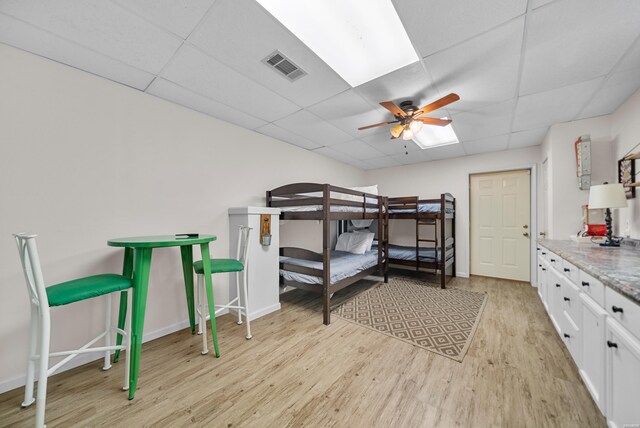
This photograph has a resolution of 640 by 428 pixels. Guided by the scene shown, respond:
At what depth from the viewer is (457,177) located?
4.55 meters

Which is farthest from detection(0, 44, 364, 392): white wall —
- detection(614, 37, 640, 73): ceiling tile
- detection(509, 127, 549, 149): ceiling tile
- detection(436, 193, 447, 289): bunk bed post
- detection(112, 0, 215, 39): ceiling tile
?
detection(509, 127, 549, 149): ceiling tile

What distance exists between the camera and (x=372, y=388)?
162cm

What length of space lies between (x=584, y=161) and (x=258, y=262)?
398cm

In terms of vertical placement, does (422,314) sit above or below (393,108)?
below

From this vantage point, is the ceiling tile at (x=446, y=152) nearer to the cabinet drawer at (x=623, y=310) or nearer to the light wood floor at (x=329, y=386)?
the light wood floor at (x=329, y=386)

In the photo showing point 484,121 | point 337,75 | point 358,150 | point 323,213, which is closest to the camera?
point 337,75

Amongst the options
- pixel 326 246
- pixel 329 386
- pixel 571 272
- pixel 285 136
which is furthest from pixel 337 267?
pixel 571 272

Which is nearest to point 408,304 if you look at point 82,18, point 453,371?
point 453,371

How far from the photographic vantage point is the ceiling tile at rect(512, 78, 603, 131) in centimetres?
216

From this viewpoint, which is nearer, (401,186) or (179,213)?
(179,213)

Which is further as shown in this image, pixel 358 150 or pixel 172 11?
pixel 358 150

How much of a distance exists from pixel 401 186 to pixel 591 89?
3.19 metres

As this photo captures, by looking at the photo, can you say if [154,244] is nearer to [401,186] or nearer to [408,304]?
[408,304]

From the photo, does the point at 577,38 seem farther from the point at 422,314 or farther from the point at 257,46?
the point at 422,314
